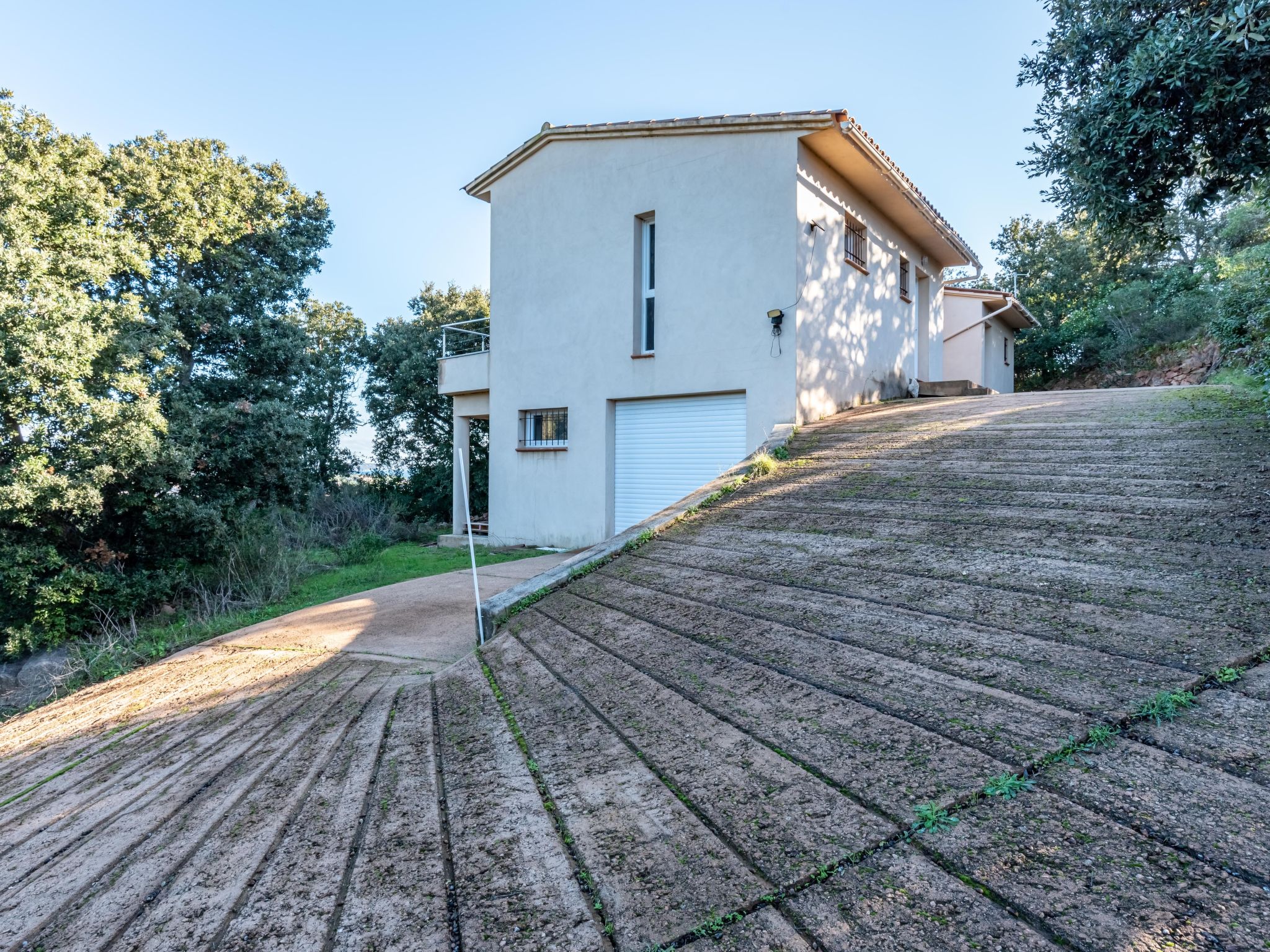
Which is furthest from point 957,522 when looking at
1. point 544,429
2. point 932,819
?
point 544,429

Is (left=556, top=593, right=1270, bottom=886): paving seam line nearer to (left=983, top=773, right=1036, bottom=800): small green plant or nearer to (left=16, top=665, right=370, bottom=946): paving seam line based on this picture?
Answer: (left=983, top=773, right=1036, bottom=800): small green plant

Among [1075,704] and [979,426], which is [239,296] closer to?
[979,426]

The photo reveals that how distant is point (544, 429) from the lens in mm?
12352

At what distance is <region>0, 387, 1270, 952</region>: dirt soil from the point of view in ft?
5.28

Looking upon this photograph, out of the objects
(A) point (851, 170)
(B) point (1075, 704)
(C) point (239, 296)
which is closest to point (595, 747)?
(B) point (1075, 704)

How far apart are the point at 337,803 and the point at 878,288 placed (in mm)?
12094

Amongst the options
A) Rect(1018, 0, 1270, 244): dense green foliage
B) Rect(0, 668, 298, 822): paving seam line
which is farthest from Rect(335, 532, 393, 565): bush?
Rect(1018, 0, 1270, 244): dense green foliage

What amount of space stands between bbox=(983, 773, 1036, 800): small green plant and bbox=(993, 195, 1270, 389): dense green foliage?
716cm

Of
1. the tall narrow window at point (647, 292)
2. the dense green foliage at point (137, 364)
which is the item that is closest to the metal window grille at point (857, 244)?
the tall narrow window at point (647, 292)

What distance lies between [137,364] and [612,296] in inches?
297

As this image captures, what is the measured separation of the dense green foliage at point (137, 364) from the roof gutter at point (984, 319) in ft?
53.6

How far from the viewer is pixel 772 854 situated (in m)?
1.81

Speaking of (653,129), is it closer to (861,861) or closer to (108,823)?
(108,823)

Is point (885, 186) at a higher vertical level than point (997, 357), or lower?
higher
